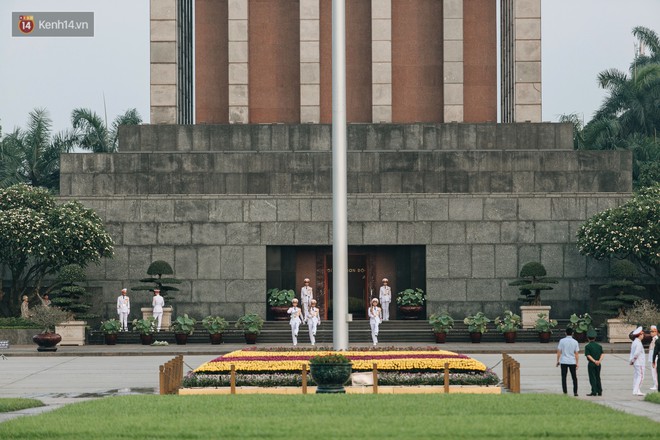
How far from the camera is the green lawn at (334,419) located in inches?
862

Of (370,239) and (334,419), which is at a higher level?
(370,239)

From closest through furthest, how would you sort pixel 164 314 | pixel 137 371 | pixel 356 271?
1. pixel 137 371
2. pixel 164 314
3. pixel 356 271

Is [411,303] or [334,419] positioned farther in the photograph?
[411,303]

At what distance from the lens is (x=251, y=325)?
5100 centimetres

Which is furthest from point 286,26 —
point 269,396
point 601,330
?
point 269,396

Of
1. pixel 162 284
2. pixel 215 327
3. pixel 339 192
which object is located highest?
pixel 339 192

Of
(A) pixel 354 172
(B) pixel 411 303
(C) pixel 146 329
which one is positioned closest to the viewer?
(C) pixel 146 329

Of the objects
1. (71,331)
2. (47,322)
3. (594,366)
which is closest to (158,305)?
(71,331)

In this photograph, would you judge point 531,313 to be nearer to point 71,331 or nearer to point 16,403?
point 71,331

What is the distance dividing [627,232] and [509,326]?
610 cm

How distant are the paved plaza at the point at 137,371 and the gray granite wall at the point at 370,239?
180 inches

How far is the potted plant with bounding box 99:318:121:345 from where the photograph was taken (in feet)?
168

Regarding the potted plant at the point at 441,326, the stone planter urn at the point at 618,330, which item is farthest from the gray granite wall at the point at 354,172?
the stone planter urn at the point at 618,330

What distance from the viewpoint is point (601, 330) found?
52.4 metres
